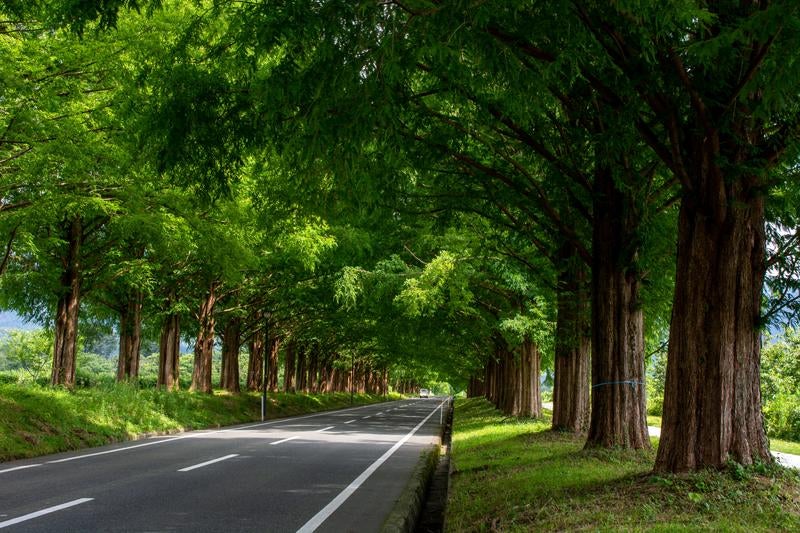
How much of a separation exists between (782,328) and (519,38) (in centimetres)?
440

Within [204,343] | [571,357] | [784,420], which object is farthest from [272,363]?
[571,357]

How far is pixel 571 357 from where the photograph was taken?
16844mm

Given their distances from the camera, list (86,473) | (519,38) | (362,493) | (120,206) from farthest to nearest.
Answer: (120,206) < (86,473) < (362,493) < (519,38)

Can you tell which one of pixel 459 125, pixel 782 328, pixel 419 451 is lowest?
pixel 419 451

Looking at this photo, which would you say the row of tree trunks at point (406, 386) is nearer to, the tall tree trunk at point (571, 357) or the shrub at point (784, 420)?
the shrub at point (784, 420)

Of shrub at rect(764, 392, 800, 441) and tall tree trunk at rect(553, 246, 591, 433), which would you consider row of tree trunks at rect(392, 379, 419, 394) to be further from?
tall tree trunk at rect(553, 246, 591, 433)

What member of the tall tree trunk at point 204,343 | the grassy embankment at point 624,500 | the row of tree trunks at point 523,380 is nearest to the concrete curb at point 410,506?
the grassy embankment at point 624,500

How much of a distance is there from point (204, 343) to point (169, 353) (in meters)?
1.49

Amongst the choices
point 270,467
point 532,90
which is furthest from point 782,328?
point 270,467

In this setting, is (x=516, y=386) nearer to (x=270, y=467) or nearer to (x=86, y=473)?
(x=270, y=467)

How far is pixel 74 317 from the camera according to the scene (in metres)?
20.6

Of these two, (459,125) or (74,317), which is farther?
(74,317)

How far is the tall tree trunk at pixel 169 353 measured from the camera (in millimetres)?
29750

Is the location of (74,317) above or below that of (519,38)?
below
